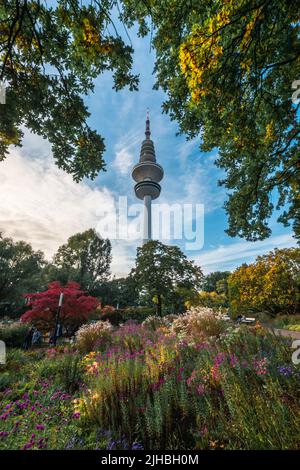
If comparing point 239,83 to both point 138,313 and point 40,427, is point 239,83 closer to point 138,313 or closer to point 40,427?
point 40,427

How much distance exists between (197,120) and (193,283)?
12534mm

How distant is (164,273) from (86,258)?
18902 millimetres

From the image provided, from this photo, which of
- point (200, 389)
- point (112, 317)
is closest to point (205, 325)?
point (200, 389)

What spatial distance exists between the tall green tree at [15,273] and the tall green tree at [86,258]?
12.0 ft

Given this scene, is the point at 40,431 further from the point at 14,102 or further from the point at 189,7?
the point at 189,7

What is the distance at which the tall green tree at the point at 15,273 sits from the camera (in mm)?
21422

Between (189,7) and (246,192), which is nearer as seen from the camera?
(189,7)

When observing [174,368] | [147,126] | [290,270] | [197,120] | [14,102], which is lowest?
[174,368]

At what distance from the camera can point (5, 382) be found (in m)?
3.82

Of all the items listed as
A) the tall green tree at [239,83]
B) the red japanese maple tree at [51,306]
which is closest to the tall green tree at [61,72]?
the tall green tree at [239,83]

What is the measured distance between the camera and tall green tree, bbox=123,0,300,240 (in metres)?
2.68

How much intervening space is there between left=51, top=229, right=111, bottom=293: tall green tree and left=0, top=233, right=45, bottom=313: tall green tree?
12.0ft

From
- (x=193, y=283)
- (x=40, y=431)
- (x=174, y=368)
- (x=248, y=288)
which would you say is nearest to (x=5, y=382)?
(x=40, y=431)

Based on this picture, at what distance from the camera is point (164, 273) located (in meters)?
15.1
